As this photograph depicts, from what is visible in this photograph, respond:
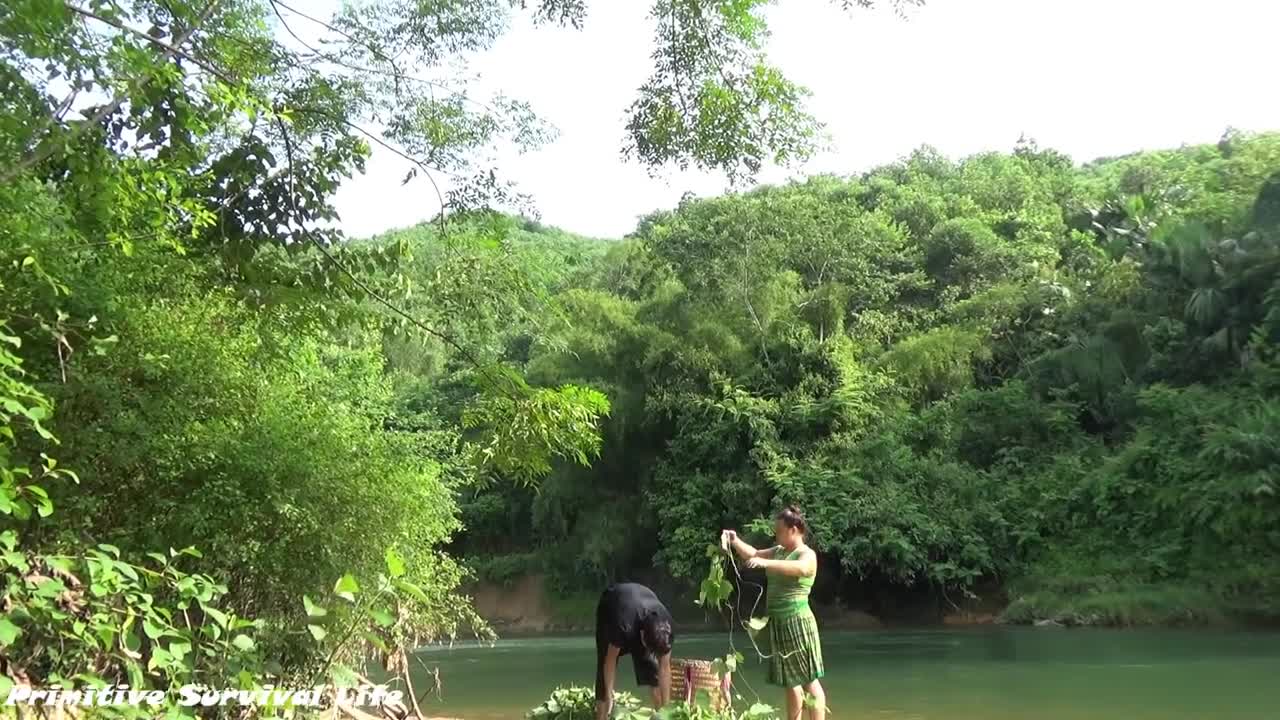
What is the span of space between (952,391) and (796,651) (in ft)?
69.9

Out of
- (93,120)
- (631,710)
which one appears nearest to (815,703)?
(631,710)

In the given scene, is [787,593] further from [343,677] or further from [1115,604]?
[1115,604]

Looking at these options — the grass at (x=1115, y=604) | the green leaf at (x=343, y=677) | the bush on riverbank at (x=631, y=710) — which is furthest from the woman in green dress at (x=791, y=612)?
the grass at (x=1115, y=604)

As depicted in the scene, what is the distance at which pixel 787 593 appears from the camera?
5.05 m

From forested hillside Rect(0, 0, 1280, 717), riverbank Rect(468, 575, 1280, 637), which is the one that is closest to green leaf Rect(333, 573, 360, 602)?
forested hillside Rect(0, 0, 1280, 717)

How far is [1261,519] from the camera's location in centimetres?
1842

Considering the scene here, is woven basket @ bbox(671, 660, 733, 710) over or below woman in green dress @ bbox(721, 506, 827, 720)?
below

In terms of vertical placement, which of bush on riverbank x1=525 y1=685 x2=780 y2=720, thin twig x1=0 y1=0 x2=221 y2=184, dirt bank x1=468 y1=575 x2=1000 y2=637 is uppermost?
thin twig x1=0 y1=0 x2=221 y2=184

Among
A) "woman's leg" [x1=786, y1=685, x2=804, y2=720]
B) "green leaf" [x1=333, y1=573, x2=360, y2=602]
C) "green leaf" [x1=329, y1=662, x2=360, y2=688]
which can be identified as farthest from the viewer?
"woman's leg" [x1=786, y1=685, x2=804, y2=720]

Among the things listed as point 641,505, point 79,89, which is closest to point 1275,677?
point 79,89

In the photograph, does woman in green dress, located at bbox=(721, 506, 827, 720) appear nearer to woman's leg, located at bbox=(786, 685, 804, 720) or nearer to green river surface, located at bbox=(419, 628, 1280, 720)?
woman's leg, located at bbox=(786, 685, 804, 720)

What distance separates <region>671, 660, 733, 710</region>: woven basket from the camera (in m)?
4.85

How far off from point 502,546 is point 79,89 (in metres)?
28.4

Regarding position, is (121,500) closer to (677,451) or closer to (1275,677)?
(1275,677)
